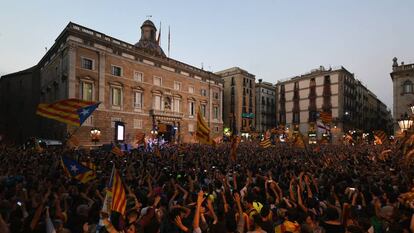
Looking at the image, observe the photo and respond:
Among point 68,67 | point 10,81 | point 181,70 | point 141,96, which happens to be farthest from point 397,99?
point 10,81

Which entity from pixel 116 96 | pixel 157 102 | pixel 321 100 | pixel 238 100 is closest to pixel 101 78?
pixel 116 96

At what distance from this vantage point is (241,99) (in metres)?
62.6

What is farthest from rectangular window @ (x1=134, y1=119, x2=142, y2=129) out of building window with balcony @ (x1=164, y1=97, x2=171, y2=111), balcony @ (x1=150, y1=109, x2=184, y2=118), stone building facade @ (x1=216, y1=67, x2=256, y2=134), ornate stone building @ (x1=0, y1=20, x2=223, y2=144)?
stone building facade @ (x1=216, y1=67, x2=256, y2=134)

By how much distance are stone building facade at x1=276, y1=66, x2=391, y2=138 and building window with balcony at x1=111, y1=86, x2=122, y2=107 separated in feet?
126

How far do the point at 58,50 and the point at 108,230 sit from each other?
36.0 metres

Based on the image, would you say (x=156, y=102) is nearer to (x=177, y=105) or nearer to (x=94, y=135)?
(x=177, y=105)

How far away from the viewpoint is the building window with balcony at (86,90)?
3177cm

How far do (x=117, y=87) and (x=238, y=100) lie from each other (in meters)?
31.8

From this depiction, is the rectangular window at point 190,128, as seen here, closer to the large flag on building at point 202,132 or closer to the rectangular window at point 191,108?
the rectangular window at point 191,108

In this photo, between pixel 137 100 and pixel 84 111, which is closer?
pixel 84 111

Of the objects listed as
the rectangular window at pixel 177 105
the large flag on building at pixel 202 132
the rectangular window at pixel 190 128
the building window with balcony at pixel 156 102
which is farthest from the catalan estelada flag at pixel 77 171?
the rectangular window at pixel 190 128

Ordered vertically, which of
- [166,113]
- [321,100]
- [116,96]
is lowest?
[166,113]

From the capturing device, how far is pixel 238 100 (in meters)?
62.2

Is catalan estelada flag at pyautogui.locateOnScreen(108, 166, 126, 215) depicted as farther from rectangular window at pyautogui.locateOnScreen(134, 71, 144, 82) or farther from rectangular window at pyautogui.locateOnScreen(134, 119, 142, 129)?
rectangular window at pyautogui.locateOnScreen(134, 71, 144, 82)
